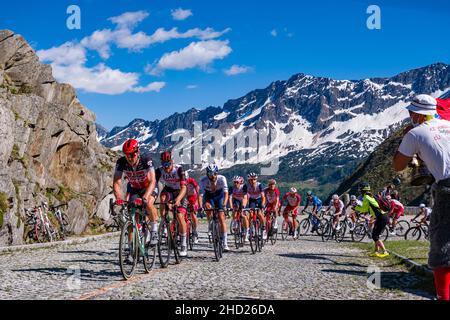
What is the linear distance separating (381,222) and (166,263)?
25.1 feet

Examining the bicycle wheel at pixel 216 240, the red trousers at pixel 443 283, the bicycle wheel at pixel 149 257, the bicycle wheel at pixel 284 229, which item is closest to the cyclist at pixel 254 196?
the bicycle wheel at pixel 216 240

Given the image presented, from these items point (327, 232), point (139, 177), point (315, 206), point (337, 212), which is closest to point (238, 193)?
point (139, 177)

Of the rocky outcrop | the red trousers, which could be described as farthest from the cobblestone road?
the rocky outcrop

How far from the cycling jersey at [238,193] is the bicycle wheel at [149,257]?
6444 millimetres

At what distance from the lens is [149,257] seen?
38.1ft

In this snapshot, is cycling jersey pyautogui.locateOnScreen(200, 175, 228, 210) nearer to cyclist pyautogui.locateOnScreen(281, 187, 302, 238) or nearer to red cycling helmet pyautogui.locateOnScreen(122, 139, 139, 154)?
red cycling helmet pyautogui.locateOnScreen(122, 139, 139, 154)

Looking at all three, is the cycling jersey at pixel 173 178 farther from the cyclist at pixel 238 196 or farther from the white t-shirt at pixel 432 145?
the white t-shirt at pixel 432 145

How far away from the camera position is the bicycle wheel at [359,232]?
81.3 feet

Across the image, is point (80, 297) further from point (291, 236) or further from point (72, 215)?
point (291, 236)

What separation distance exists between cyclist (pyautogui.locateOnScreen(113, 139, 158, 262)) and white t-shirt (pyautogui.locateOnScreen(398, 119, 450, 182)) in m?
6.71

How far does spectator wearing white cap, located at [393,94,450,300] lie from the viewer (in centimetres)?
443

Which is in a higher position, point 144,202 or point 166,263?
point 144,202
